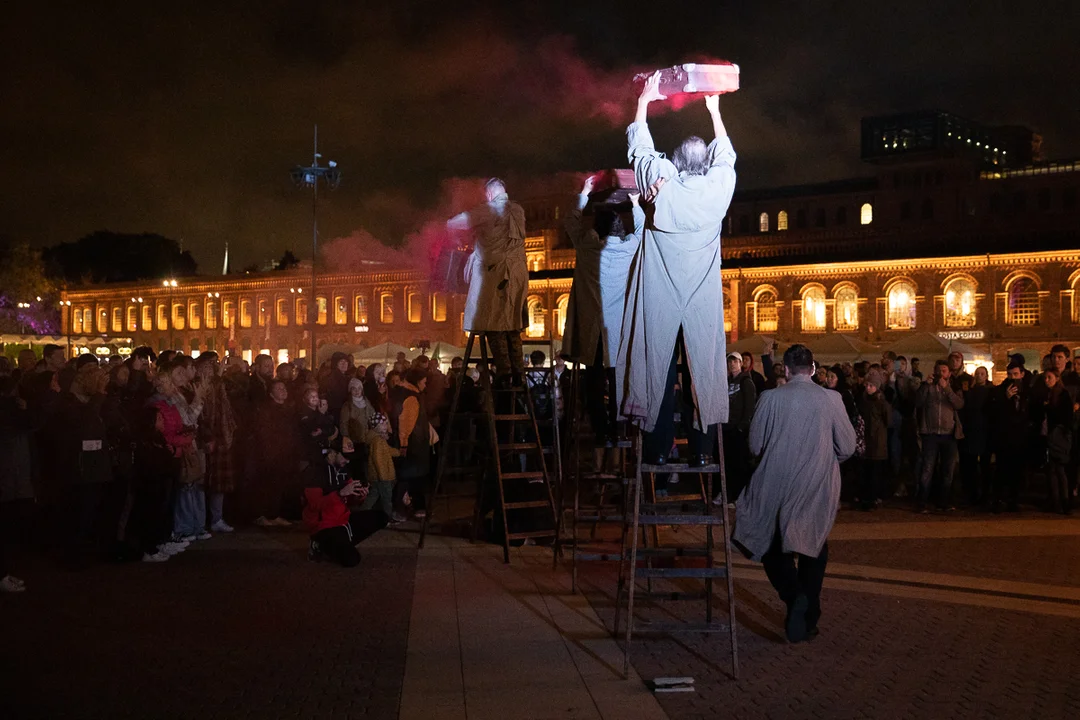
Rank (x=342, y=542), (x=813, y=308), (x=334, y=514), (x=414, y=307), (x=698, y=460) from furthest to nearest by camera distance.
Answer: (x=414, y=307), (x=813, y=308), (x=334, y=514), (x=342, y=542), (x=698, y=460)

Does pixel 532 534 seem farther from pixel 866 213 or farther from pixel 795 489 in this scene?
pixel 866 213

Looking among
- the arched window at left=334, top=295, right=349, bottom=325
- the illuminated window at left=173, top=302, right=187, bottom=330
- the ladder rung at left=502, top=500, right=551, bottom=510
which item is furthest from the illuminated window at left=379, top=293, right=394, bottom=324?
the ladder rung at left=502, top=500, right=551, bottom=510

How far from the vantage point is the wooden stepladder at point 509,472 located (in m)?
10.3

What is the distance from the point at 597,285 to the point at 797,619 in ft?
10.5

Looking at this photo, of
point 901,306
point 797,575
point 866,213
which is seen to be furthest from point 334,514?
point 866,213

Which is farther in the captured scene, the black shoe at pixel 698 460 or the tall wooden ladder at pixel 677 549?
the black shoe at pixel 698 460

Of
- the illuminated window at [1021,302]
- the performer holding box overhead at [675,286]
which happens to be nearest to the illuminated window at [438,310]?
the illuminated window at [1021,302]

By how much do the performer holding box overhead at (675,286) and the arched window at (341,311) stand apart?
2938 inches

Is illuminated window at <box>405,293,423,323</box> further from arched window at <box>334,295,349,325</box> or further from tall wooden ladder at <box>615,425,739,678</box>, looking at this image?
tall wooden ladder at <box>615,425,739,678</box>

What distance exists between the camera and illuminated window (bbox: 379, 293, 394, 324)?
255 feet

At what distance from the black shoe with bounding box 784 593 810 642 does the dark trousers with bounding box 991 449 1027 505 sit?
8610 millimetres

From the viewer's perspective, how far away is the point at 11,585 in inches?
355

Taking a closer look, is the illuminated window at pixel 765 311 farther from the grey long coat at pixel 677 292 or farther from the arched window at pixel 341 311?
the grey long coat at pixel 677 292

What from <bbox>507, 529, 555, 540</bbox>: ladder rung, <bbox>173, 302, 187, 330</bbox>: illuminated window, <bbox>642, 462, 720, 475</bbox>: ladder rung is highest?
<bbox>173, 302, 187, 330</bbox>: illuminated window
